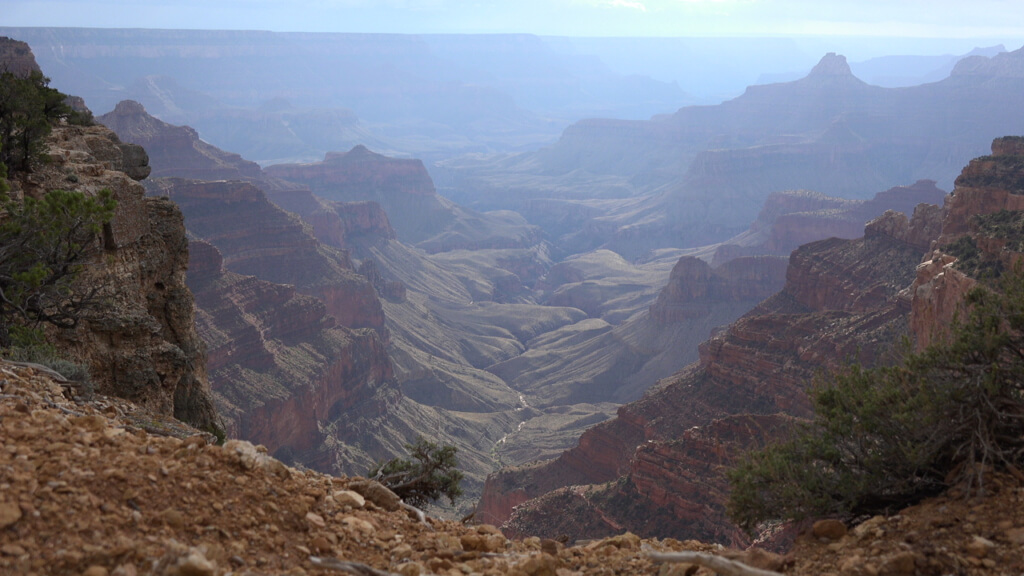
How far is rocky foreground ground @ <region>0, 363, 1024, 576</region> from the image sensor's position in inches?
220

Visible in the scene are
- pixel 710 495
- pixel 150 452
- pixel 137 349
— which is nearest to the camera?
pixel 150 452

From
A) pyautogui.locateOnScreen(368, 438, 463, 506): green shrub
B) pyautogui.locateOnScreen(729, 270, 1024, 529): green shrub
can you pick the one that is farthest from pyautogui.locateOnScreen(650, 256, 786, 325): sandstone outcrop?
pyautogui.locateOnScreen(729, 270, 1024, 529): green shrub

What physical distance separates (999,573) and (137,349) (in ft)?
49.5

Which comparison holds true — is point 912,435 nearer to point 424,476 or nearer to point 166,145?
point 424,476

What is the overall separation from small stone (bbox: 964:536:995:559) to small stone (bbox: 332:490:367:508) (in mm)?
6176

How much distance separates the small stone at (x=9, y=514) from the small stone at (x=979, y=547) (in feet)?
26.1

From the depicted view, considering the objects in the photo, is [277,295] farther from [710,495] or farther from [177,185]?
[710,495]

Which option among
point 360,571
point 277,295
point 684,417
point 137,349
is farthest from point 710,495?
point 277,295

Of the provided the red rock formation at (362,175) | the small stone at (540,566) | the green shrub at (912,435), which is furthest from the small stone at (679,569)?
the red rock formation at (362,175)

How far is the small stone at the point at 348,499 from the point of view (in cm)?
818

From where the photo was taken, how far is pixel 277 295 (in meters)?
57.0

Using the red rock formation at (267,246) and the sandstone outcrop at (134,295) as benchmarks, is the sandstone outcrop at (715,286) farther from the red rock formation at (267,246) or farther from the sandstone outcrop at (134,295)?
the sandstone outcrop at (134,295)

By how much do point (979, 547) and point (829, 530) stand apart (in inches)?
66.7

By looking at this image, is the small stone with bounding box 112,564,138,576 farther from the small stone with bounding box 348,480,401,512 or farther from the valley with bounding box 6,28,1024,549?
the valley with bounding box 6,28,1024,549
